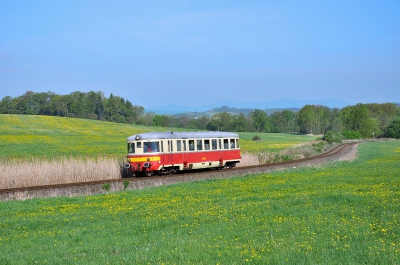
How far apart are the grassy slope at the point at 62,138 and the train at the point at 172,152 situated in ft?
51.6

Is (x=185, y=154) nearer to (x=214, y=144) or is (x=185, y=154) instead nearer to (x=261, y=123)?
(x=214, y=144)

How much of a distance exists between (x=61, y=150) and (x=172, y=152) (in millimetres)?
25671

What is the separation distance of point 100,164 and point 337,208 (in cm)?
1799

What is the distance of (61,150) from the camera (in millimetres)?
51656

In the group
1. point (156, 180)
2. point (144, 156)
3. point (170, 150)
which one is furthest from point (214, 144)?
point (156, 180)

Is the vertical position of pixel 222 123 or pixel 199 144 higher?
pixel 222 123

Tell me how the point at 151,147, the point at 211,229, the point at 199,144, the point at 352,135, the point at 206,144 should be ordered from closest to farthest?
the point at 211,229 < the point at 151,147 < the point at 199,144 < the point at 206,144 < the point at 352,135

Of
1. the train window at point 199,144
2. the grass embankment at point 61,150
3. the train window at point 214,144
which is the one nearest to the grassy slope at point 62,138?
the grass embankment at point 61,150

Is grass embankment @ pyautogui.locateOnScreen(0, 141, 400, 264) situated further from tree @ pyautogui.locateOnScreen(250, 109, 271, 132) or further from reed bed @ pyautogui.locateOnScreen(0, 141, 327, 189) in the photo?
tree @ pyautogui.locateOnScreen(250, 109, 271, 132)

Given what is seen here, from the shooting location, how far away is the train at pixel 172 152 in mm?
28500

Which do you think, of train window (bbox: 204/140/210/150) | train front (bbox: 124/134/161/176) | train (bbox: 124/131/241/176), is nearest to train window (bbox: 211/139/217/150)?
train (bbox: 124/131/241/176)

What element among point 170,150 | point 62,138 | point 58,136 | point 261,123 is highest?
point 261,123

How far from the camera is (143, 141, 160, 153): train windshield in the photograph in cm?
2852

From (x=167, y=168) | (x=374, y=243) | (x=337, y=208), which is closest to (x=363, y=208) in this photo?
(x=337, y=208)
